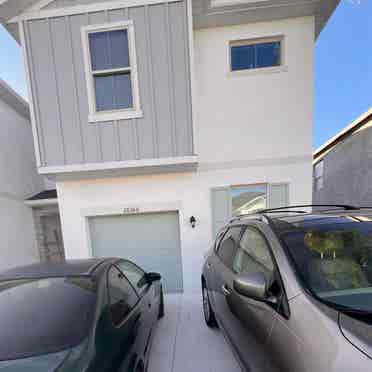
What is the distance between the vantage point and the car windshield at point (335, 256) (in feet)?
4.09

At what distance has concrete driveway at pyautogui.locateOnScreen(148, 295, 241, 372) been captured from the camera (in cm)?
240

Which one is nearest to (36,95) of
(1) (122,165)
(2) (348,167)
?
(1) (122,165)

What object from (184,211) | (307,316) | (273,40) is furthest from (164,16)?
(307,316)

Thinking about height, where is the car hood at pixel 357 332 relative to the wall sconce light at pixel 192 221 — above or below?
above

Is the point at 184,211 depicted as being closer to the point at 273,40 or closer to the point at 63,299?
the point at 63,299

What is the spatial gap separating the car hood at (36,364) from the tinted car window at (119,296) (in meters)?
0.47

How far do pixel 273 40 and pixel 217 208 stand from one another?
3889 millimetres

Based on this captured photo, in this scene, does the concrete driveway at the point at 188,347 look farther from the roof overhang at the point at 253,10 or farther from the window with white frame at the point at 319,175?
the window with white frame at the point at 319,175

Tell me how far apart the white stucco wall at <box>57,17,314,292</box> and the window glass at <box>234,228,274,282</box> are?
7.08 feet

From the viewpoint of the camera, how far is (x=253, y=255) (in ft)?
6.22

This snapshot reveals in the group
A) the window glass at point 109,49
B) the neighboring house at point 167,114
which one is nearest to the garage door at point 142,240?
the neighboring house at point 167,114

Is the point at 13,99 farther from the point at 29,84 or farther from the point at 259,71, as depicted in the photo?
the point at 259,71

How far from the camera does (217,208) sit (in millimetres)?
4273

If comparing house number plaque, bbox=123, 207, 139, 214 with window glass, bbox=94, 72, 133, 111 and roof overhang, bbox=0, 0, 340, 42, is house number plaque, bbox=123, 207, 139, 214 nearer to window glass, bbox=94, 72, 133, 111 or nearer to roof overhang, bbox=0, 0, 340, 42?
window glass, bbox=94, 72, 133, 111
